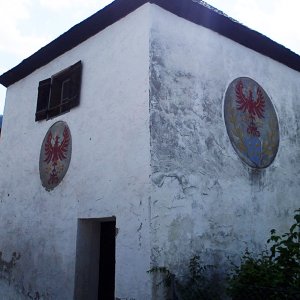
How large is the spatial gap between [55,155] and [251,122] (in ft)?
11.9

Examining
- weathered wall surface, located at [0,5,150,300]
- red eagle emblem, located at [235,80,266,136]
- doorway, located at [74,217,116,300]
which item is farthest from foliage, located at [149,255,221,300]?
red eagle emblem, located at [235,80,266,136]

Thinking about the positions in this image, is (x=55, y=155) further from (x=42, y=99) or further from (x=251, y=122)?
(x=251, y=122)

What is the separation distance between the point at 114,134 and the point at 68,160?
1308 mm

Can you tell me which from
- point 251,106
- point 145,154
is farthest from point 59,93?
point 251,106

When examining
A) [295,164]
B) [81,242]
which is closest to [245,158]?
[295,164]

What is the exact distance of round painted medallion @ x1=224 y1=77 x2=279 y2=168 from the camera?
653 cm

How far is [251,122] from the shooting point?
6867 mm

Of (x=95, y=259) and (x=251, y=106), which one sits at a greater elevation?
(x=251, y=106)

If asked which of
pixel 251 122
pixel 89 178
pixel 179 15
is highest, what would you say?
pixel 179 15

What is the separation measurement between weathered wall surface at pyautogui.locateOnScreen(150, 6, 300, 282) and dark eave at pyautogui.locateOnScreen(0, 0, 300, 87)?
6.2 inches

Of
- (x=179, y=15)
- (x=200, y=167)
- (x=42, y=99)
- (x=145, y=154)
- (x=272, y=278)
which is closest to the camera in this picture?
(x=272, y=278)

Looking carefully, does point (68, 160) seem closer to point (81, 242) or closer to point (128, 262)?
point (81, 242)

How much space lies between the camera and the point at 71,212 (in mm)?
6359

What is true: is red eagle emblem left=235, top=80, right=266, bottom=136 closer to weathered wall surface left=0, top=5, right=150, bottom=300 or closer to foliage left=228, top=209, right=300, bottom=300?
weathered wall surface left=0, top=5, right=150, bottom=300
